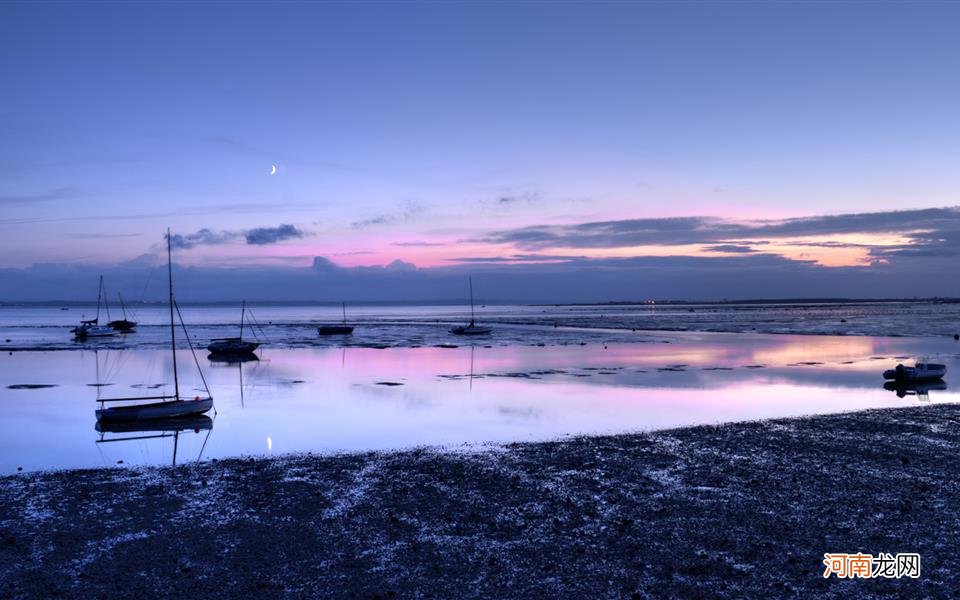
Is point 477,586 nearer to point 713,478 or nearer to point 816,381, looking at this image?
point 713,478

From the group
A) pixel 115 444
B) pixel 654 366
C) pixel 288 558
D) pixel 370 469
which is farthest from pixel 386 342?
pixel 288 558

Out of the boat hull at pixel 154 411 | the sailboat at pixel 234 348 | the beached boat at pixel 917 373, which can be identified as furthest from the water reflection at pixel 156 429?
the sailboat at pixel 234 348

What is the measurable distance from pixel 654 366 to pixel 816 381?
42.6 ft

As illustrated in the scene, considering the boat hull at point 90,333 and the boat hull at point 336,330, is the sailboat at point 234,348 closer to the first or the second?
the boat hull at point 336,330

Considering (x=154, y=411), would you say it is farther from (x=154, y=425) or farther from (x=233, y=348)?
(x=233, y=348)

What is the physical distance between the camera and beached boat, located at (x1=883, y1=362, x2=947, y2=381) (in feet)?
125

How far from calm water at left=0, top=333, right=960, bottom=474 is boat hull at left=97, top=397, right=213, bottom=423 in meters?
0.90

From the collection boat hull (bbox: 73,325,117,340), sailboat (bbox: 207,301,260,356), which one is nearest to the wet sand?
sailboat (bbox: 207,301,260,356)

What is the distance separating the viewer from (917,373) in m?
38.3

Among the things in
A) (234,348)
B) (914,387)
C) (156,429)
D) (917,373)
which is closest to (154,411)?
(156,429)

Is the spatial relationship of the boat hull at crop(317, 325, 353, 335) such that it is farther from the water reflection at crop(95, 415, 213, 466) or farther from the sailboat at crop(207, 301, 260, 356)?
the water reflection at crop(95, 415, 213, 466)

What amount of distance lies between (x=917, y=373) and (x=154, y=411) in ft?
128

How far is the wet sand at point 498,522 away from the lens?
11.5 metres

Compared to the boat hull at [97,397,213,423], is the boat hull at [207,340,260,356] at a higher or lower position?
lower
